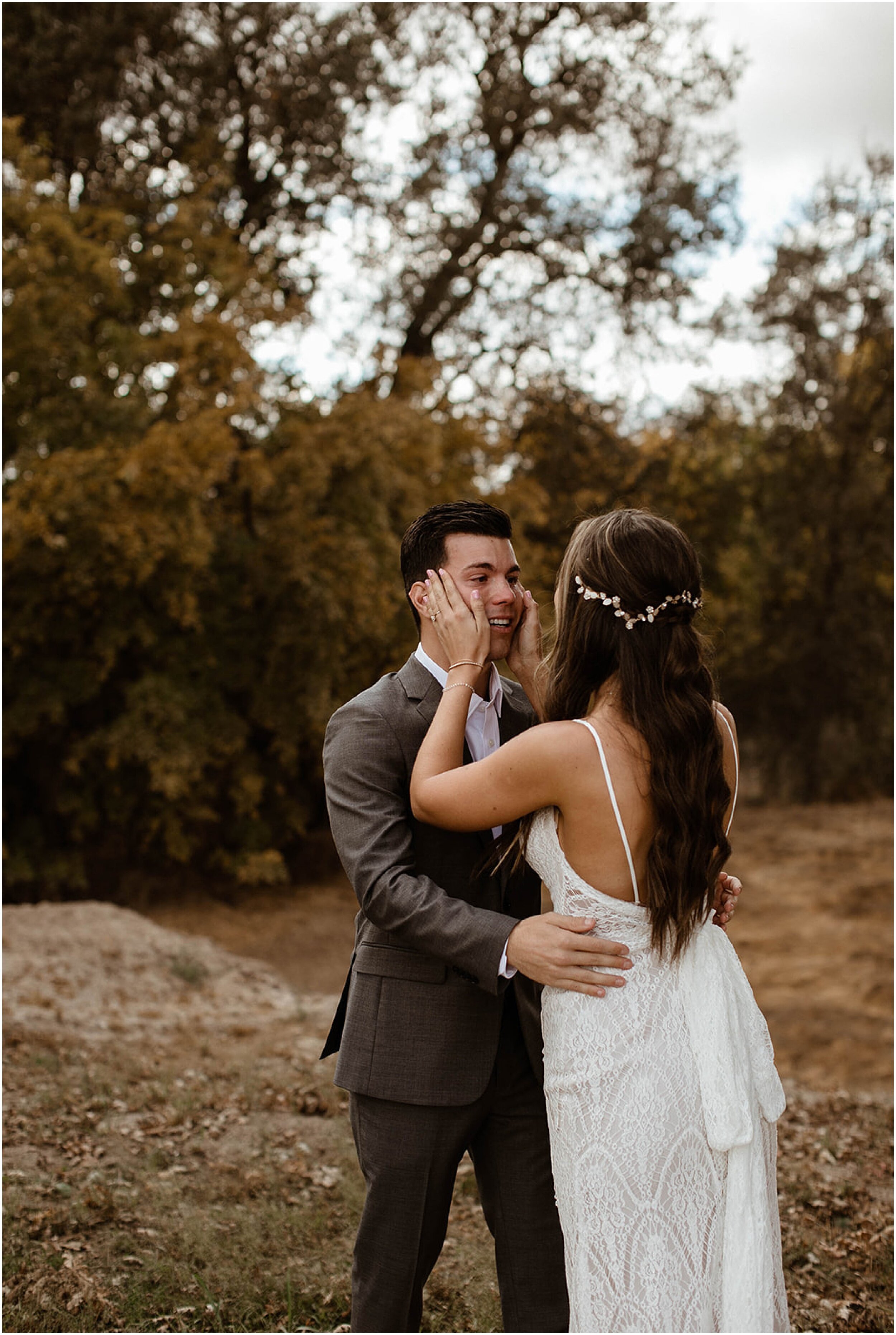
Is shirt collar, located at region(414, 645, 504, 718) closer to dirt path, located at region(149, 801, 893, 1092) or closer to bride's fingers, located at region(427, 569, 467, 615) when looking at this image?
bride's fingers, located at region(427, 569, 467, 615)

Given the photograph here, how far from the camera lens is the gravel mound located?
7.34 meters

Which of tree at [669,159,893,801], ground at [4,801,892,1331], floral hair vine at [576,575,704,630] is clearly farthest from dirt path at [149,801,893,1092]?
floral hair vine at [576,575,704,630]

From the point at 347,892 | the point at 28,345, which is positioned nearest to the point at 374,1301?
the point at 28,345

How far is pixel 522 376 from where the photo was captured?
1580 cm

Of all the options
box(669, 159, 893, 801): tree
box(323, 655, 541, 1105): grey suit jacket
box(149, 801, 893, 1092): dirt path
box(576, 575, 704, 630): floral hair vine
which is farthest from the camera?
box(669, 159, 893, 801): tree

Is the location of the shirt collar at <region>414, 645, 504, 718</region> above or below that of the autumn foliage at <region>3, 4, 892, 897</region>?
below

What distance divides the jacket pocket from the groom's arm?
0.06 metres

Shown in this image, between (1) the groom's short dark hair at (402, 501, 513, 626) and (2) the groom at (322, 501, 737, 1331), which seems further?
(1) the groom's short dark hair at (402, 501, 513, 626)

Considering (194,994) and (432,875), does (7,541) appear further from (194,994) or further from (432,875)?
(432,875)

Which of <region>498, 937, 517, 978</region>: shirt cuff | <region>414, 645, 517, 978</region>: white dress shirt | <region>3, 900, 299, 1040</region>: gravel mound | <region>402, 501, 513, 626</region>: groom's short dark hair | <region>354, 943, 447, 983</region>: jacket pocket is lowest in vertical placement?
<region>3, 900, 299, 1040</region>: gravel mound

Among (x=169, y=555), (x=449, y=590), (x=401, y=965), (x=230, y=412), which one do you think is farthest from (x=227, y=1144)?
(x=230, y=412)

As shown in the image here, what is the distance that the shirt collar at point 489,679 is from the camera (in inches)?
103

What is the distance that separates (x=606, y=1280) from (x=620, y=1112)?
32 cm

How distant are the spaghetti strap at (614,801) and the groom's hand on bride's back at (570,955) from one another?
12cm
